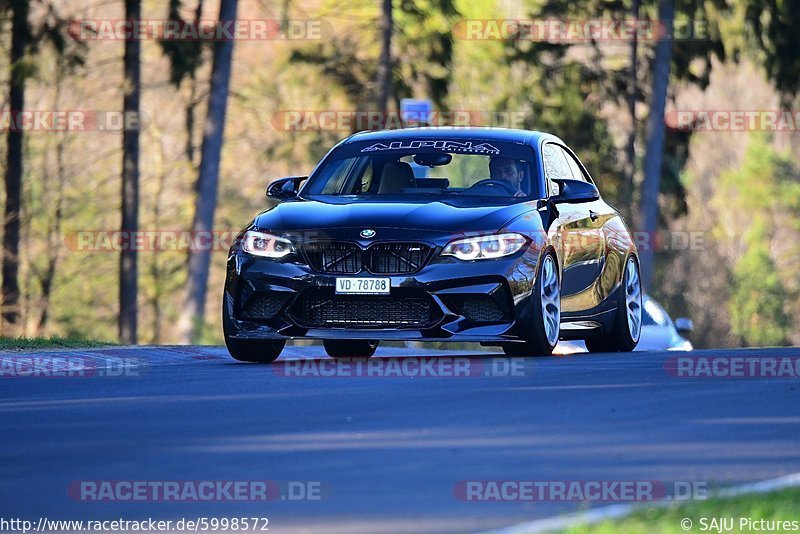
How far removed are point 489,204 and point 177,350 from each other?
334 cm

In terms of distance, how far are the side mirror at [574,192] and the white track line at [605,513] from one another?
7.34 meters

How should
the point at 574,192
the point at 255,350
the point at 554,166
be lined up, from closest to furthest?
the point at 255,350 → the point at 574,192 → the point at 554,166

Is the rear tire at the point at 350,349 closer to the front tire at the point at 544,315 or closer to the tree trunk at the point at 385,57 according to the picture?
the front tire at the point at 544,315

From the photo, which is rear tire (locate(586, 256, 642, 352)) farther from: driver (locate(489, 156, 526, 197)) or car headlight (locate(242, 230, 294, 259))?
car headlight (locate(242, 230, 294, 259))

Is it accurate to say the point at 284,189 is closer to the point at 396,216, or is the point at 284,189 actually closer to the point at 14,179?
the point at 396,216

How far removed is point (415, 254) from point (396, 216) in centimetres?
38

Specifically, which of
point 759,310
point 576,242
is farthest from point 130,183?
point 759,310

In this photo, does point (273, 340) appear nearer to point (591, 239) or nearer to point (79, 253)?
point (591, 239)

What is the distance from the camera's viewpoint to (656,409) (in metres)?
9.95

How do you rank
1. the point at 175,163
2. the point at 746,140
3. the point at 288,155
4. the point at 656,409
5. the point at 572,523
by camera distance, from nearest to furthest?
the point at 572,523 < the point at 656,409 < the point at 288,155 < the point at 175,163 < the point at 746,140

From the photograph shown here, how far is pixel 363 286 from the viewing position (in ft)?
42.6

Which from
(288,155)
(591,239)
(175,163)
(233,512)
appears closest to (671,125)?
(288,155)

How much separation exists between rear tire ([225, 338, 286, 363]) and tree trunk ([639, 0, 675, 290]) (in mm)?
26751

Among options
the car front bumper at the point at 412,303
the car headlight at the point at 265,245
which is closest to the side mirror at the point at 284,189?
the car headlight at the point at 265,245
